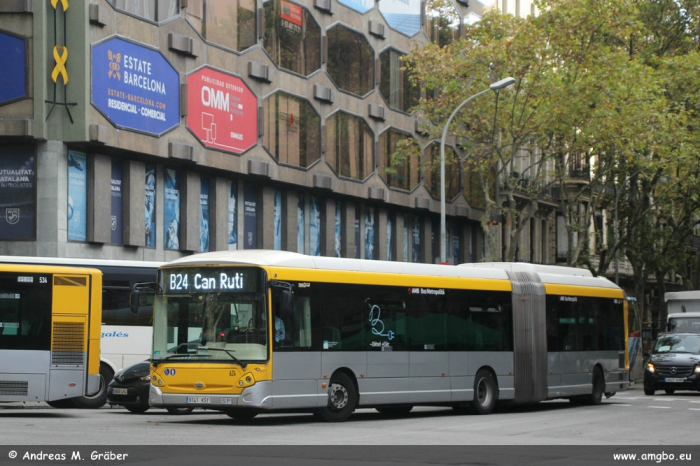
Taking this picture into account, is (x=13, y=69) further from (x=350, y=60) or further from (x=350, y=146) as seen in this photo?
(x=350, y=60)

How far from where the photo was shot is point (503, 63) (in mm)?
37812

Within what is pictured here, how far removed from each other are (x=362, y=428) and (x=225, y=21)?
22.4m

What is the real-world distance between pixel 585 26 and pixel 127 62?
15.6 m

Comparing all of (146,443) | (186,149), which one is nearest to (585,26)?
(186,149)

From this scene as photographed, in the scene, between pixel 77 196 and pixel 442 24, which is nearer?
pixel 77 196

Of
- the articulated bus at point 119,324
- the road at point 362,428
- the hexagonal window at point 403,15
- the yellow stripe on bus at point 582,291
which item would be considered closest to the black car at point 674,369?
the yellow stripe on bus at point 582,291

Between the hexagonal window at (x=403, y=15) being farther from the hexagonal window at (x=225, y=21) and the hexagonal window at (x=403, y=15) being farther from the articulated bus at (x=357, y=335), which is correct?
the articulated bus at (x=357, y=335)

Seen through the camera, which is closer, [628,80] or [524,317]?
[524,317]

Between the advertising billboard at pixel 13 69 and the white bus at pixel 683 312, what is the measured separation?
73.0 feet

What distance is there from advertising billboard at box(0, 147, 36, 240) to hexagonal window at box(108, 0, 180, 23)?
16.9ft

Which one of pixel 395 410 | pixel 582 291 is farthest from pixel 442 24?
pixel 395 410

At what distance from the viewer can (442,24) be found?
51.9 metres

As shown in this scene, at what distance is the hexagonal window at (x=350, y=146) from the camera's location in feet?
140

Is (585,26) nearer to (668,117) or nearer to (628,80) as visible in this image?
(628,80)
